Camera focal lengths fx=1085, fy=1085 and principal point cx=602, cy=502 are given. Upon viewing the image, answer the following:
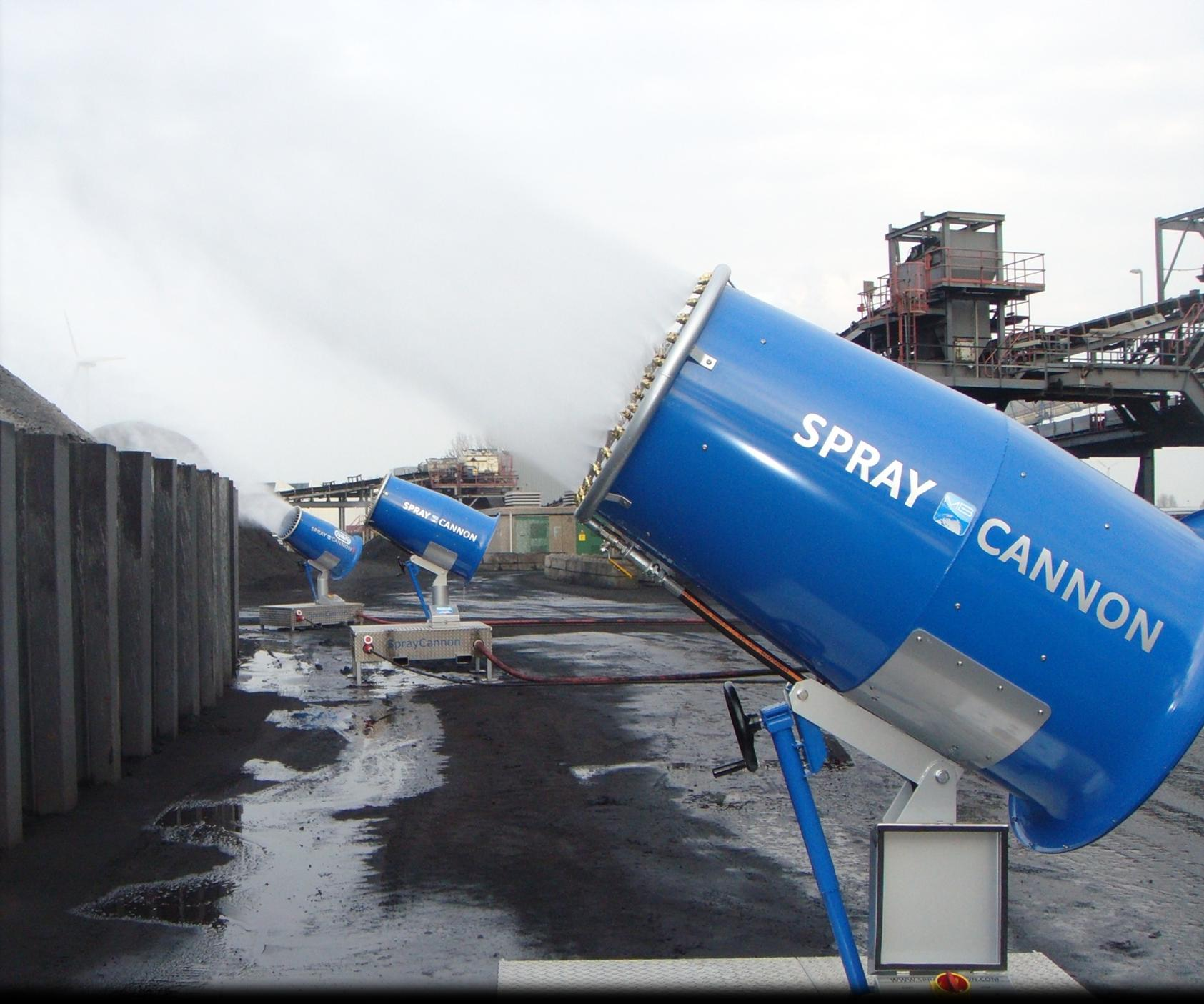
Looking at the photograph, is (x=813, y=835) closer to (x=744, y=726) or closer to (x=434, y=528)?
(x=744, y=726)

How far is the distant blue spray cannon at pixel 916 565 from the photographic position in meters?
3.83

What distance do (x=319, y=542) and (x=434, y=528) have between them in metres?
6.81

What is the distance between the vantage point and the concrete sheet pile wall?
707 centimetres

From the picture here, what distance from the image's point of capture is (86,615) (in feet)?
28.6

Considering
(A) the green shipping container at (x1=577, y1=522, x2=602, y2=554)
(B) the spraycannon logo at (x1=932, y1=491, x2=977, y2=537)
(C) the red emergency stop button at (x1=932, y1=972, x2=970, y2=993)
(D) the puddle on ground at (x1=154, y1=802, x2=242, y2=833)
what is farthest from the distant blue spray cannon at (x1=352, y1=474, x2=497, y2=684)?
(A) the green shipping container at (x1=577, y1=522, x2=602, y2=554)

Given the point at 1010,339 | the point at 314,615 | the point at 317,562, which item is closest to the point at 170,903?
the point at 317,562

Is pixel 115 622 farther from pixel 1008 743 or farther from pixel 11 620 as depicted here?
pixel 1008 743

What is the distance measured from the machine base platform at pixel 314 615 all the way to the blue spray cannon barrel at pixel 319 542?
73cm

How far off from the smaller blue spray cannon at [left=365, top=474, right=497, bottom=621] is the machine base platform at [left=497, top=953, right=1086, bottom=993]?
1063 centimetres

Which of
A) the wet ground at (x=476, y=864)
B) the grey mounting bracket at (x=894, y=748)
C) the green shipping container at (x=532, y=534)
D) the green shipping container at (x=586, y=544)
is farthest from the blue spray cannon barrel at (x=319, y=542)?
the green shipping container at (x=532, y=534)

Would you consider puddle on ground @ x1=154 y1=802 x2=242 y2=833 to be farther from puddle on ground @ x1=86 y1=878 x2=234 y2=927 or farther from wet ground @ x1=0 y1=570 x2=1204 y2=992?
puddle on ground @ x1=86 y1=878 x2=234 y2=927

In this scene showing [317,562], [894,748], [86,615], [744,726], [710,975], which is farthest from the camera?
[317,562]

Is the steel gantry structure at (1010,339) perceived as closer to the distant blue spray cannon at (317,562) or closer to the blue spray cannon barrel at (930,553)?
the distant blue spray cannon at (317,562)

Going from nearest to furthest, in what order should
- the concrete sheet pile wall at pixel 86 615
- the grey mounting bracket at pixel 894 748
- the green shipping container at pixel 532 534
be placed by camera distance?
1. the grey mounting bracket at pixel 894 748
2. the concrete sheet pile wall at pixel 86 615
3. the green shipping container at pixel 532 534
